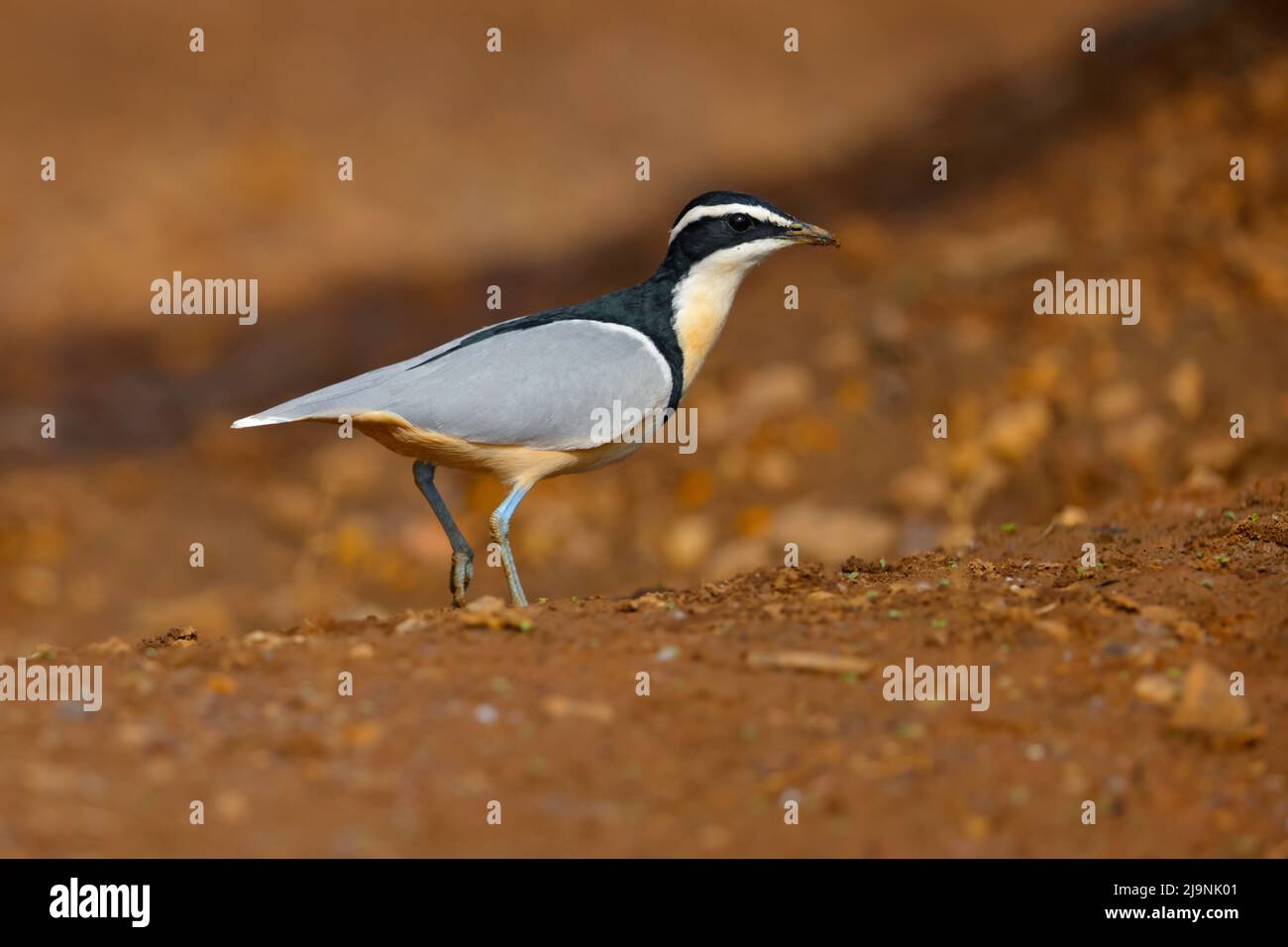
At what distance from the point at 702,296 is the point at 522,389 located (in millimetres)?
1255

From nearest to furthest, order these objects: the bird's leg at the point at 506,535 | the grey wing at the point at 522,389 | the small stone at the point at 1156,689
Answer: the small stone at the point at 1156,689 → the grey wing at the point at 522,389 → the bird's leg at the point at 506,535

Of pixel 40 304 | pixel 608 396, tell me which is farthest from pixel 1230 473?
pixel 40 304

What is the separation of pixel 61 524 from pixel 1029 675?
9983 mm

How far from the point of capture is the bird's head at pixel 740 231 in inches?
324

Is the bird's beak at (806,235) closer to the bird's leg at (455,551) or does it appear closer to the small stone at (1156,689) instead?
the bird's leg at (455,551)

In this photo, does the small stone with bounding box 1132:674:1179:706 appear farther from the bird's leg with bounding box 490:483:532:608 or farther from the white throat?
the white throat

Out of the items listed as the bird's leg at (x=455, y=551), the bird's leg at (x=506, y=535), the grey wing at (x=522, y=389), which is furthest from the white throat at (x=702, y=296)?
the bird's leg at (x=455, y=551)

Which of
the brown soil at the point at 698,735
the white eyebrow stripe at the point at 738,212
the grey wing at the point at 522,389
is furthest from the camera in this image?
the white eyebrow stripe at the point at 738,212

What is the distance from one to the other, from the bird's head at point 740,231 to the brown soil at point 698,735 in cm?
235

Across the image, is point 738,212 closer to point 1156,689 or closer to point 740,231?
point 740,231

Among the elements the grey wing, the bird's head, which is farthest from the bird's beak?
the grey wing

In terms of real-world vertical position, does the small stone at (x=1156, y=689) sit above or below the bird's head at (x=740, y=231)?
below

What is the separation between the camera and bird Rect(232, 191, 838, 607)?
24.6 ft

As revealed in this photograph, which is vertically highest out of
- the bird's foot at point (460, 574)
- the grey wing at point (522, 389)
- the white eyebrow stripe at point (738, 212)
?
the white eyebrow stripe at point (738, 212)
